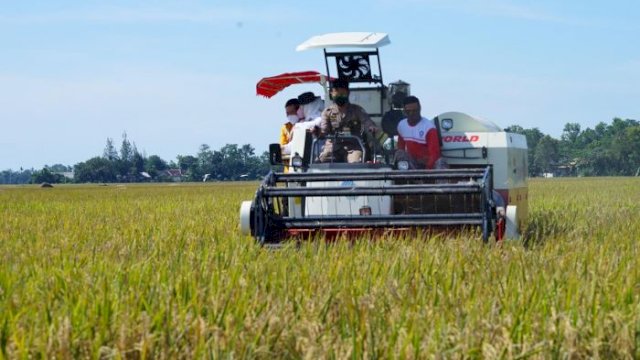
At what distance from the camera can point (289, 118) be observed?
43.3 ft

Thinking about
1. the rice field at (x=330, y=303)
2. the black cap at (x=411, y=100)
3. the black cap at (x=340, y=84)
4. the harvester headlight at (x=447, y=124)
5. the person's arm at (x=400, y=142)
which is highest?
the black cap at (x=340, y=84)

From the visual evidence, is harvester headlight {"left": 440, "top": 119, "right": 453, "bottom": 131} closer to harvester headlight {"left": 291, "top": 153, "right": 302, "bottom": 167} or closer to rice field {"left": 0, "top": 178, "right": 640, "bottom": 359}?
harvester headlight {"left": 291, "top": 153, "right": 302, "bottom": 167}

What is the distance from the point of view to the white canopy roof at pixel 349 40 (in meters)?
11.3

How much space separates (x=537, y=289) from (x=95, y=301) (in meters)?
2.41

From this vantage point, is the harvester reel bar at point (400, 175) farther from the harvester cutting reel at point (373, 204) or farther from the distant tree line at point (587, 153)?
the distant tree line at point (587, 153)

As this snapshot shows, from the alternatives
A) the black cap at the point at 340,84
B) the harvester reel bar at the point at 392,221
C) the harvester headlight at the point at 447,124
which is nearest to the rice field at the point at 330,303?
the harvester reel bar at the point at 392,221

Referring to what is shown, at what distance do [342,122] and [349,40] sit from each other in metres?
0.86

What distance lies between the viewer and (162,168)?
6944 inches

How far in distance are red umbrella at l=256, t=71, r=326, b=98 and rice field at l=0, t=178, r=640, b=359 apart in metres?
4.23

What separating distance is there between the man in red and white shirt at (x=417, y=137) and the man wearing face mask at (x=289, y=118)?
76.5 inches

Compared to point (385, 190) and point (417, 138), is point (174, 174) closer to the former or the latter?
point (417, 138)

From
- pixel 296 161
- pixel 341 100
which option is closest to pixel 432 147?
pixel 341 100

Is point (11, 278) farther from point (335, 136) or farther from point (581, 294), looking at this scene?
point (335, 136)

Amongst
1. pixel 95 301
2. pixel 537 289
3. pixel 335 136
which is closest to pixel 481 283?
pixel 537 289
